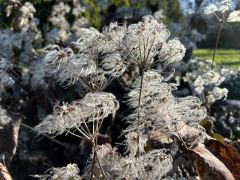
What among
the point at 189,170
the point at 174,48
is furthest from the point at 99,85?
the point at 189,170

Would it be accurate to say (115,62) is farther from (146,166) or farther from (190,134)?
(190,134)

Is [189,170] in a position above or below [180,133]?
below

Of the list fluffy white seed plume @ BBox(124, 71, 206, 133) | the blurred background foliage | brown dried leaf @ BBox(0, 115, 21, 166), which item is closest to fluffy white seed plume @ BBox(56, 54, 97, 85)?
fluffy white seed plume @ BBox(124, 71, 206, 133)

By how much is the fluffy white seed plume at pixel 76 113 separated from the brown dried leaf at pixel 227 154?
0.90 metres

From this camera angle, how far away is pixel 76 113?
106 inches

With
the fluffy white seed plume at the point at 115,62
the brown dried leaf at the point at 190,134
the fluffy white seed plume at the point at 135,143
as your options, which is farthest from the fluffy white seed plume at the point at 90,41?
the brown dried leaf at the point at 190,134

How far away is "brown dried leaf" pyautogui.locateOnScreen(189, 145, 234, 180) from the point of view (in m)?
3.01

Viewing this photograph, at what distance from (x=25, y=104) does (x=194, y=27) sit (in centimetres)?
368

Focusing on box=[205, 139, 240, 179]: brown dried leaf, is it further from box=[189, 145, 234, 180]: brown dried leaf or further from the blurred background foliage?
the blurred background foliage

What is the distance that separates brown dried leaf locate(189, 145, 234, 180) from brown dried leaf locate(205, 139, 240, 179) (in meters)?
0.29

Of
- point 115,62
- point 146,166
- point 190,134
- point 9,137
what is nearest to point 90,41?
point 115,62

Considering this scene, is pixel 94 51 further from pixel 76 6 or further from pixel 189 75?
pixel 76 6

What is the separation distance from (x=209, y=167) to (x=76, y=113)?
0.78m

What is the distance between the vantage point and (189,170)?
3873mm
